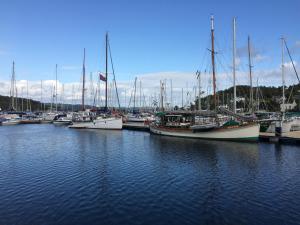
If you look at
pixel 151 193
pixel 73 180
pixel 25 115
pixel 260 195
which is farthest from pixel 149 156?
pixel 25 115

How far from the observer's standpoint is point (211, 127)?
176ft

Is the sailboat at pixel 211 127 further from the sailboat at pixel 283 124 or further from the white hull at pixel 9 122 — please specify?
the white hull at pixel 9 122

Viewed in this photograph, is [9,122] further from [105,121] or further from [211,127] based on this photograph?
[211,127]

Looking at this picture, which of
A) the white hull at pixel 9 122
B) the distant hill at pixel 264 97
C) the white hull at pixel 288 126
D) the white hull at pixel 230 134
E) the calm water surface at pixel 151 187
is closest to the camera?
the calm water surface at pixel 151 187

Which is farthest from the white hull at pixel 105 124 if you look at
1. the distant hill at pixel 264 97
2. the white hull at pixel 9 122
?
the distant hill at pixel 264 97

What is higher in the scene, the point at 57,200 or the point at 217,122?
the point at 217,122

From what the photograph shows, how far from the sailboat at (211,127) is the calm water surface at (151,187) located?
919 cm

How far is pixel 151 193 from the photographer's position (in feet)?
72.0

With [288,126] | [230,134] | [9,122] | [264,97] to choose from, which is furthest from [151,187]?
[264,97]

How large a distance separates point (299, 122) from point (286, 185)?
131ft

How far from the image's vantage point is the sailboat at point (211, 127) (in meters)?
49.8

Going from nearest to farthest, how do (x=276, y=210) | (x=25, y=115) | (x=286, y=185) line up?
(x=276, y=210)
(x=286, y=185)
(x=25, y=115)

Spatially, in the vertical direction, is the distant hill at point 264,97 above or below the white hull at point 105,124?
above

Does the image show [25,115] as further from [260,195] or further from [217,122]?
[260,195]
